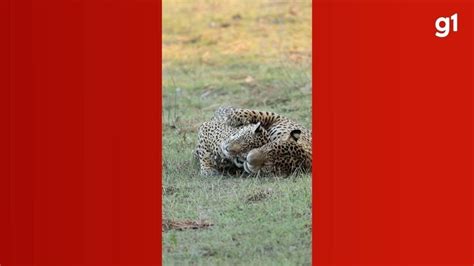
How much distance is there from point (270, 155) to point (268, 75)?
167 inches

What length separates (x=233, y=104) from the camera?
39.4 ft

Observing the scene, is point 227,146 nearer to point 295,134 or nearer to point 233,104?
point 295,134

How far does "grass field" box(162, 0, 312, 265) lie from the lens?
7.24 meters

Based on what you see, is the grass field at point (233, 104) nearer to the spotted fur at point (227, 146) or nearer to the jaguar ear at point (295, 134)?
the spotted fur at point (227, 146)

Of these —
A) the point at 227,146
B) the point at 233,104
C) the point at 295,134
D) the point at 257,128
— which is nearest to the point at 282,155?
the point at 295,134

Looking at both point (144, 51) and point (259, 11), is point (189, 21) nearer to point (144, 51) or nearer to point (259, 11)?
point (259, 11)
